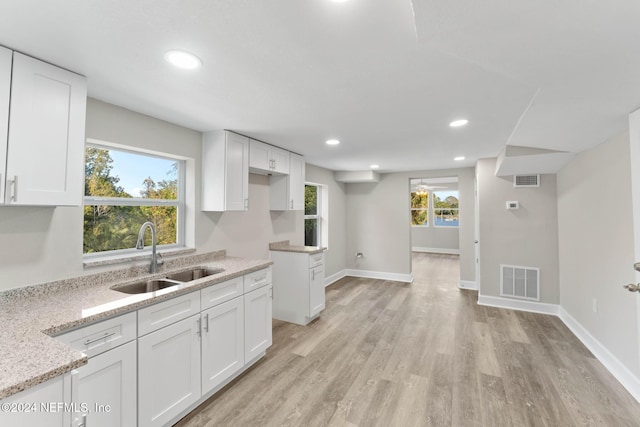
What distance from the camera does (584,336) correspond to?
3.05 meters

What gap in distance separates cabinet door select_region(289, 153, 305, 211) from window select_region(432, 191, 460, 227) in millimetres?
7093

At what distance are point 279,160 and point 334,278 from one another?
3003 millimetres

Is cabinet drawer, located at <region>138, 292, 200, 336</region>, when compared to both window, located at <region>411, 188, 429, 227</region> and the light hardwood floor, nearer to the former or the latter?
the light hardwood floor

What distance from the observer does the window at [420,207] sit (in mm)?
9898

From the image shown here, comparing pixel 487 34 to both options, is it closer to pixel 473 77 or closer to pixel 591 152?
pixel 473 77

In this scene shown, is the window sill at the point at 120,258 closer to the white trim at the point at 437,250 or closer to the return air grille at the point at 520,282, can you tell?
the return air grille at the point at 520,282

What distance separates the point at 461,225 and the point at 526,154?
2134mm

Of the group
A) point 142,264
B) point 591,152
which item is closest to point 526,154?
point 591,152

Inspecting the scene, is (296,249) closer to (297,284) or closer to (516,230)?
(297,284)

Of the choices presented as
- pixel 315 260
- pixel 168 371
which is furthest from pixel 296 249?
pixel 168 371

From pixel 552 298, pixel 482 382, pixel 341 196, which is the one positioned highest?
pixel 341 196

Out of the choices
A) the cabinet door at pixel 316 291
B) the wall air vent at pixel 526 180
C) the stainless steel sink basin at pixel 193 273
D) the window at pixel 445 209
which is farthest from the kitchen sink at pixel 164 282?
the window at pixel 445 209

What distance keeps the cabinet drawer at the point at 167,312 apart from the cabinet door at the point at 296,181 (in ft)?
7.00

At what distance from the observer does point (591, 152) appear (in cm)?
285
